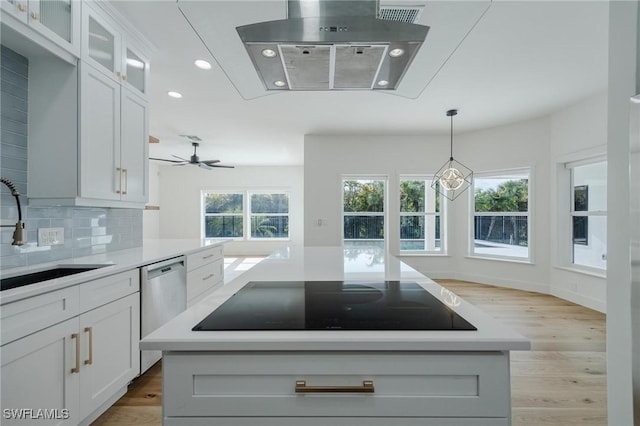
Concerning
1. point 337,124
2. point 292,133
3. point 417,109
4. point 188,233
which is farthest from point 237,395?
point 188,233

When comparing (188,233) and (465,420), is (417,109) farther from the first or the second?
(188,233)

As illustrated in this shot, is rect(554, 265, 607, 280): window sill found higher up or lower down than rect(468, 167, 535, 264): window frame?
lower down

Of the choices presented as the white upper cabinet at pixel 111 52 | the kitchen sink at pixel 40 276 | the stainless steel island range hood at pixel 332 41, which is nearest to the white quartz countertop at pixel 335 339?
the stainless steel island range hood at pixel 332 41

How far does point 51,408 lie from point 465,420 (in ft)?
5.77

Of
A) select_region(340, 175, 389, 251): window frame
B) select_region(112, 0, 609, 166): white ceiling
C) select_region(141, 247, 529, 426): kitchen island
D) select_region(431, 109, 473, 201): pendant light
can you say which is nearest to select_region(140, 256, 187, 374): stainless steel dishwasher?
select_region(141, 247, 529, 426): kitchen island

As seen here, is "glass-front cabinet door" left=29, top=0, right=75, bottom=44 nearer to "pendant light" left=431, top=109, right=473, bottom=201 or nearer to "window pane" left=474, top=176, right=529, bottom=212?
"pendant light" left=431, top=109, right=473, bottom=201

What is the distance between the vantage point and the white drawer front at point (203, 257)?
2758mm

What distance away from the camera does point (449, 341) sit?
0.72 meters

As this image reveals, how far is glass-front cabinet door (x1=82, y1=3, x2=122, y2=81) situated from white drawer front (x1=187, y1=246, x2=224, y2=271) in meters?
1.54

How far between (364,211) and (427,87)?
2576mm

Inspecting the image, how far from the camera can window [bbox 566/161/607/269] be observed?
3.76 m

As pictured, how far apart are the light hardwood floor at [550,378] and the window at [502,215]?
135cm

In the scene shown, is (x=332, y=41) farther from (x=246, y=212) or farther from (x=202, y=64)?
(x=246, y=212)

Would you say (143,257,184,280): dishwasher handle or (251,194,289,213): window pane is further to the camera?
(251,194,289,213): window pane
